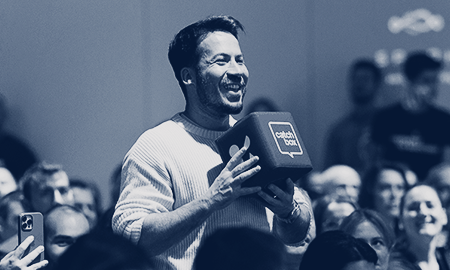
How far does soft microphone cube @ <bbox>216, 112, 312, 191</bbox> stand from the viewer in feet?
9.57

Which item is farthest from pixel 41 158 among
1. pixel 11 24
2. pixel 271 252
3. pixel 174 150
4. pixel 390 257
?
pixel 271 252

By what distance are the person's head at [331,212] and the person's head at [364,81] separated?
3.45 meters

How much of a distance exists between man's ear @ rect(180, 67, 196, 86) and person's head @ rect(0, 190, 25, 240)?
62.9 inches

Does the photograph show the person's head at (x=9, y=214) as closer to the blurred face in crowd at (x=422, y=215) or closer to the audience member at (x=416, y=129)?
the blurred face in crowd at (x=422, y=215)

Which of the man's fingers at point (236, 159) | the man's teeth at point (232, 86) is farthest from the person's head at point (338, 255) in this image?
the man's teeth at point (232, 86)

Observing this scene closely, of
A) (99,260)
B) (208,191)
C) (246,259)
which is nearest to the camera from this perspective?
(99,260)

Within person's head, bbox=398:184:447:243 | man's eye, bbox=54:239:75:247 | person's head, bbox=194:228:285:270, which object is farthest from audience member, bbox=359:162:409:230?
person's head, bbox=194:228:285:270

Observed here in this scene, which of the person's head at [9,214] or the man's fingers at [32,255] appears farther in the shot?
the person's head at [9,214]

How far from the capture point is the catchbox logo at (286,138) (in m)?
3.00

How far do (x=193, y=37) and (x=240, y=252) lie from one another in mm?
1171

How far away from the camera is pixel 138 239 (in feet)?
9.53

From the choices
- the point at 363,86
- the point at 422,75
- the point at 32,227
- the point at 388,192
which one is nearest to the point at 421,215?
the point at 388,192

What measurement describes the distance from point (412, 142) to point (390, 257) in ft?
10.8

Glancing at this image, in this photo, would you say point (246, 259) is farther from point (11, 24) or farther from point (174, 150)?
point (11, 24)
